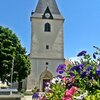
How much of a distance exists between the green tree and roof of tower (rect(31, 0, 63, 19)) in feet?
40.2

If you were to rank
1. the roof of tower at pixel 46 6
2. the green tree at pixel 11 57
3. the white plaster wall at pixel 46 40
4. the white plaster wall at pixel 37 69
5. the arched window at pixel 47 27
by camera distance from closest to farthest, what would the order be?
the green tree at pixel 11 57, the white plaster wall at pixel 37 69, the white plaster wall at pixel 46 40, the arched window at pixel 47 27, the roof of tower at pixel 46 6

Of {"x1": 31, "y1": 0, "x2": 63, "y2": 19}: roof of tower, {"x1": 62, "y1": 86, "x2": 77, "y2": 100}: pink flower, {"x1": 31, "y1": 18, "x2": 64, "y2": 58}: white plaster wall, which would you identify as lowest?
{"x1": 62, "y1": 86, "x2": 77, "y2": 100}: pink flower

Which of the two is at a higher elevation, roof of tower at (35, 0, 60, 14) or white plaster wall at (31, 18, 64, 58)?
roof of tower at (35, 0, 60, 14)

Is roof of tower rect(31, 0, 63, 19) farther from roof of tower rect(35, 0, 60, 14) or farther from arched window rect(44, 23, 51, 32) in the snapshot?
arched window rect(44, 23, 51, 32)

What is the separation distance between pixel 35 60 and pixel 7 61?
12.7m

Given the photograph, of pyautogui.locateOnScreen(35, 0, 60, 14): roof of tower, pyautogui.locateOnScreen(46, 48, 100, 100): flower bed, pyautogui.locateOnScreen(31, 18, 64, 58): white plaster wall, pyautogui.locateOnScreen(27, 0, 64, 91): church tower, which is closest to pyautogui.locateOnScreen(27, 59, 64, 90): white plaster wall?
A: pyautogui.locateOnScreen(27, 0, 64, 91): church tower

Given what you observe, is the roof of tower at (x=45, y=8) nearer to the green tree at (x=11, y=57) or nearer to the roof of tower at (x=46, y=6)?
the roof of tower at (x=46, y=6)

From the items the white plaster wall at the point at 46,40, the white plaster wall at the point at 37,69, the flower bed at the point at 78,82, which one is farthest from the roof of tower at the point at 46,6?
the flower bed at the point at 78,82

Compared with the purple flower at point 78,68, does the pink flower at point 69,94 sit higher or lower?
lower

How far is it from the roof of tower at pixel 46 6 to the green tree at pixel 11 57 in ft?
43.3

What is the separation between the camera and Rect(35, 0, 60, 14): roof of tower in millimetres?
55181

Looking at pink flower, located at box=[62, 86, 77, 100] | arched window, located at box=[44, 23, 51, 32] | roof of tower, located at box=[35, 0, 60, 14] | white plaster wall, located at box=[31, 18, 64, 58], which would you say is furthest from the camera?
roof of tower, located at box=[35, 0, 60, 14]

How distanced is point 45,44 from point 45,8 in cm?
652

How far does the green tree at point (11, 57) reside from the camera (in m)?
39.5
